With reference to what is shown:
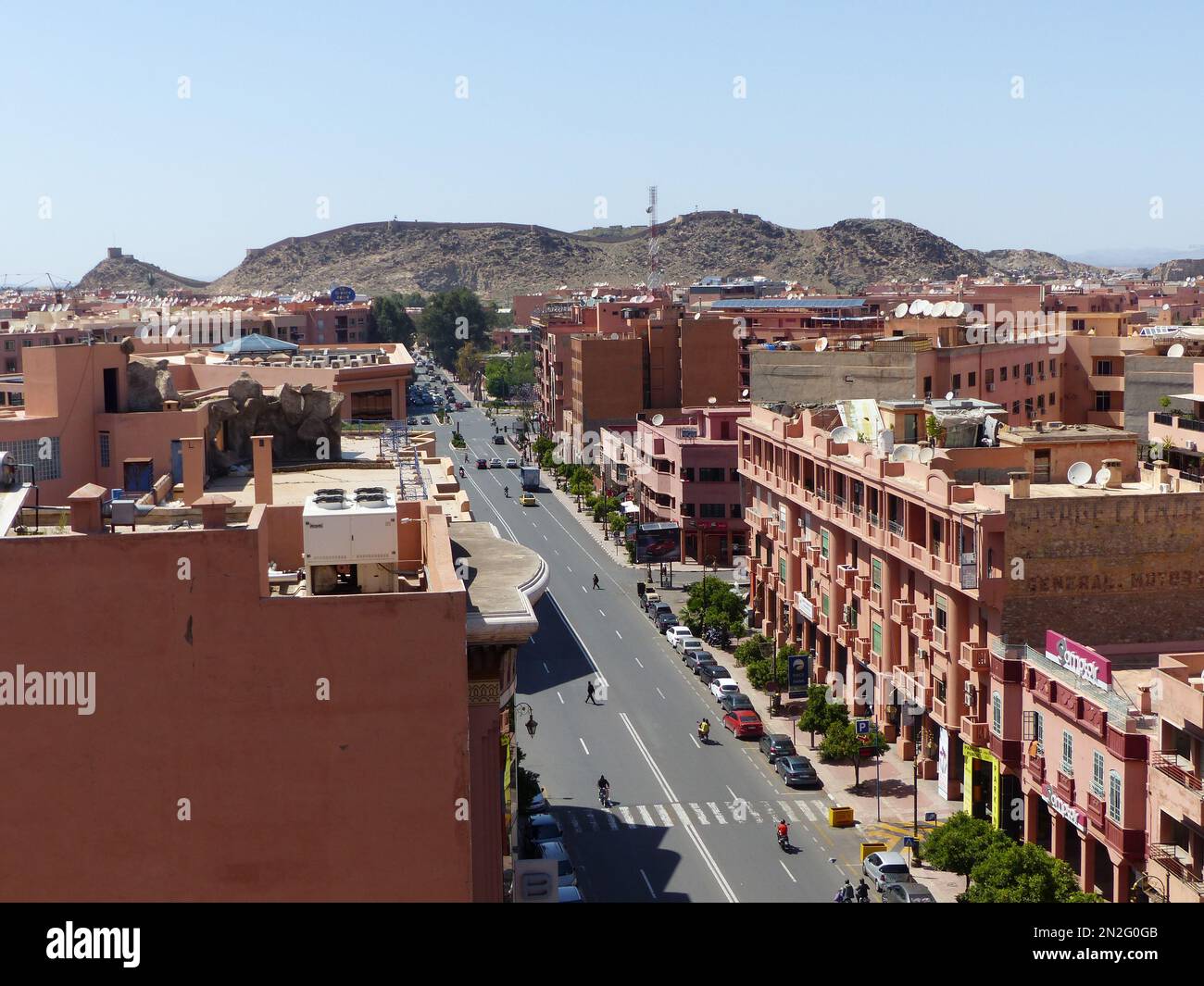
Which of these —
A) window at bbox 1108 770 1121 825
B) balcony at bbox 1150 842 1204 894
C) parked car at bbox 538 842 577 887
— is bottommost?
parked car at bbox 538 842 577 887

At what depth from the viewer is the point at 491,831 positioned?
1636cm

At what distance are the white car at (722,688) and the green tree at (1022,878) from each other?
56.6ft

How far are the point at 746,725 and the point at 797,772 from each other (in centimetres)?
445

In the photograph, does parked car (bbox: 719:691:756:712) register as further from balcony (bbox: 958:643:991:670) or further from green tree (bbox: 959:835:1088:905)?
green tree (bbox: 959:835:1088:905)

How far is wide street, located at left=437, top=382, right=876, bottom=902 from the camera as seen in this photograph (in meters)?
33.1

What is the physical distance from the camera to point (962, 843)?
3061 cm

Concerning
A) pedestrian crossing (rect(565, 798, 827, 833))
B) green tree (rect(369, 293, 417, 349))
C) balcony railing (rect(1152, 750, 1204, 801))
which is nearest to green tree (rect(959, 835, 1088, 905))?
balcony railing (rect(1152, 750, 1204, 801))

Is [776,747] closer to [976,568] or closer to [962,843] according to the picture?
[976,568]

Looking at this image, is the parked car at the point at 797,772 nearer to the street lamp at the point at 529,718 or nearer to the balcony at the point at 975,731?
the balcony at the point at 975,731

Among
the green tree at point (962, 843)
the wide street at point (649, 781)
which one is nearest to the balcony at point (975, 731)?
the green tree at point (962, 843)

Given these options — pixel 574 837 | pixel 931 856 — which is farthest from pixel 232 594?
pixel 574 837

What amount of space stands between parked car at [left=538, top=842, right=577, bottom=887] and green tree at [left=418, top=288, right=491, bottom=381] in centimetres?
13104

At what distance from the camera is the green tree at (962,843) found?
30344 millimetres
